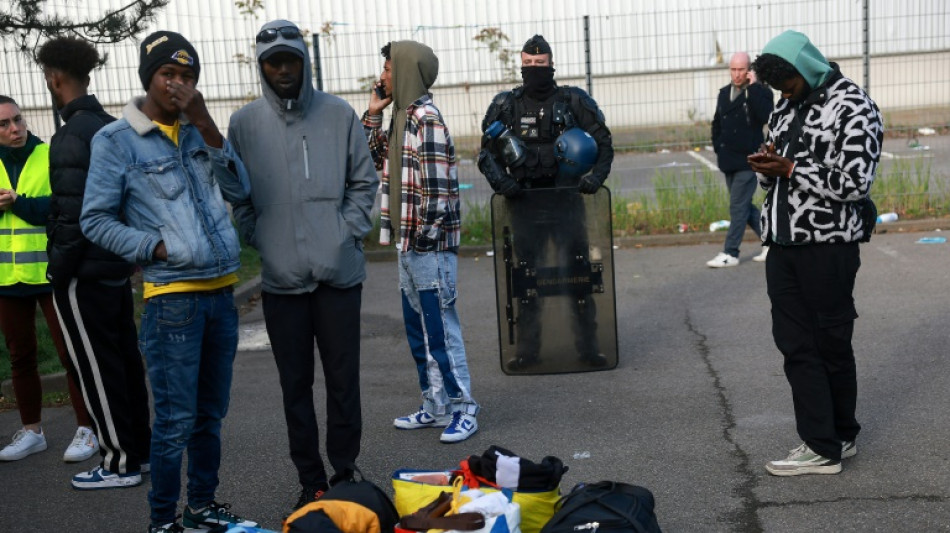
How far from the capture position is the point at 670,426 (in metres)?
5.99

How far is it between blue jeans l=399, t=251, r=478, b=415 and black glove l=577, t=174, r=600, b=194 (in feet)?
3.82

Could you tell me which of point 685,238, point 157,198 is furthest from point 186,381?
point 685,238

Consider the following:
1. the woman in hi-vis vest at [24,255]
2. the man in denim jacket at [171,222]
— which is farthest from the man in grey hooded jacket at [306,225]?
the woman in hi-vis vest at [24,255]

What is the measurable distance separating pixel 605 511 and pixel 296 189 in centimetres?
184

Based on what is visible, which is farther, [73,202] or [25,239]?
[25,239]

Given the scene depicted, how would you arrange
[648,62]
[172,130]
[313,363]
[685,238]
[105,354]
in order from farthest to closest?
[648,62] → [685,238] → [105,354] → [313,363] → [172,130]

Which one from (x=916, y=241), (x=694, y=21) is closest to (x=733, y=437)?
(x=916, y=241)

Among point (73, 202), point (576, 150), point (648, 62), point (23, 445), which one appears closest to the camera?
point (73, 202)

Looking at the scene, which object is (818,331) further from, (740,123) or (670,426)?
(740,123)

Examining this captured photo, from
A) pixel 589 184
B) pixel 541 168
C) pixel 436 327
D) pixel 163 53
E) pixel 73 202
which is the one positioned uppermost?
pixel 163 53

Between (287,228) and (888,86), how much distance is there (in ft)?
32.6

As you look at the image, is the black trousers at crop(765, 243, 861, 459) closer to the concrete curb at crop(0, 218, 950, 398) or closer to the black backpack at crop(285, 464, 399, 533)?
the black backpack at crop(285, 464, 399, 533)

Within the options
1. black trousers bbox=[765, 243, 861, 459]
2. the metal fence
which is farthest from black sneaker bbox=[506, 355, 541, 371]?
the metal fence

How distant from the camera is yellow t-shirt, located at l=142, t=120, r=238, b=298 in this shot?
445cm
